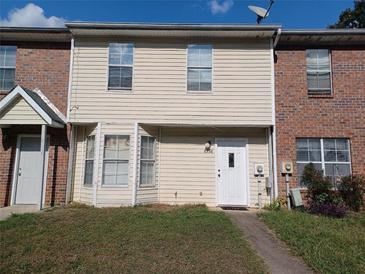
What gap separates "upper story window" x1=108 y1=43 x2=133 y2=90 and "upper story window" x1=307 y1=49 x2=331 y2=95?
6260mm

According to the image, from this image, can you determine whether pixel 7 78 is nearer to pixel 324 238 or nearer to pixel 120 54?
pixel 120 54

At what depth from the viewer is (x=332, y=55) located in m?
10.1

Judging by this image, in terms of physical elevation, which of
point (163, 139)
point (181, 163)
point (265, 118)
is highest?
point (265, 118)

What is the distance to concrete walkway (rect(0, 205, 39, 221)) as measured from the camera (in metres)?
8.30

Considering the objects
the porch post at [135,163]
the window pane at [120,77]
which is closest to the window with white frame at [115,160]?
the porch post at [135,163]

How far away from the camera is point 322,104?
32.3 ft

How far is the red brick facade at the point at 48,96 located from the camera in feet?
31.6

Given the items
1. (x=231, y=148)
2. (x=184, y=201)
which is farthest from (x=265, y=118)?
(x=184, y=201)

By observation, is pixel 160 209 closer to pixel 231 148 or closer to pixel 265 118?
pixel 231 148

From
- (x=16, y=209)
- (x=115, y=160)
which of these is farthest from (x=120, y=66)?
(x=16, y=209)

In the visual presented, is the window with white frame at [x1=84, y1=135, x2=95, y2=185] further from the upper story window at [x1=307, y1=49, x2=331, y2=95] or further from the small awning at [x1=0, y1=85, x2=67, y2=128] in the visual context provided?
the upper story window at [x1=307, y1=49, x2=331, y2=95]

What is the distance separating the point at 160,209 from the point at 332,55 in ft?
26.0

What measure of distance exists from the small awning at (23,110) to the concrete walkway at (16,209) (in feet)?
8.68

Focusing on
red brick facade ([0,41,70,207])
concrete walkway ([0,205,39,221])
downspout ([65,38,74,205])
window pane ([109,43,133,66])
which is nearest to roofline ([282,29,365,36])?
window pane ([109,43,133,66])
